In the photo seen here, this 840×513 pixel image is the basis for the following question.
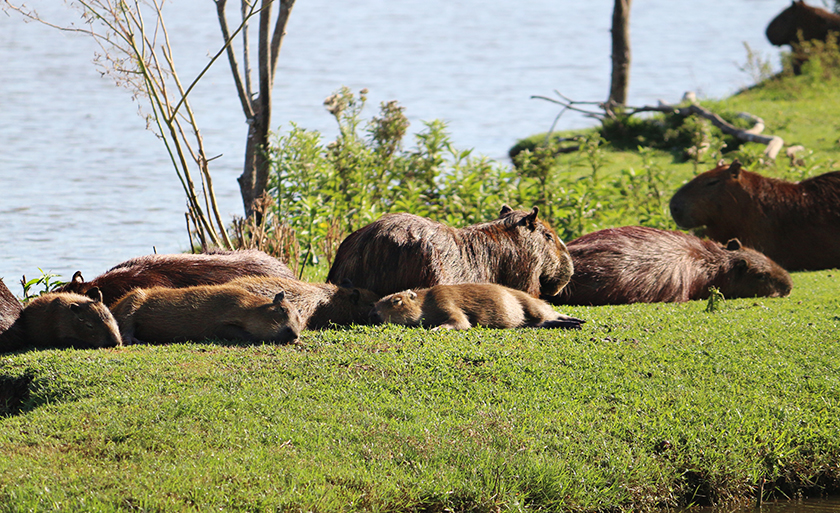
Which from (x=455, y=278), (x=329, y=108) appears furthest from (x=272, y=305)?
(x=329, y=108)

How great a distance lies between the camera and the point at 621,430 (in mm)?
4137

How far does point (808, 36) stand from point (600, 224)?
16.4 metres

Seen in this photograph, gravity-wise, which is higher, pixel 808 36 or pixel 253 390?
pixel 808 36

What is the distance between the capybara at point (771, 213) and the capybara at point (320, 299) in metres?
4.71

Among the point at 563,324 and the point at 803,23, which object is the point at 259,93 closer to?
the point at 563,324

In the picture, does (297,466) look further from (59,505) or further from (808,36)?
(808,36)

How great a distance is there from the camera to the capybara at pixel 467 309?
18.9 ft

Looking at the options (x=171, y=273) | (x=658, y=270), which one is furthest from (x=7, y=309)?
(x=658, y=270)

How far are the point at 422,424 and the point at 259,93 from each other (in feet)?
17.4

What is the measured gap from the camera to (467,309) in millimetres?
5914

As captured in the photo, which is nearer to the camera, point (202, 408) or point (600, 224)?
point (202, 408)

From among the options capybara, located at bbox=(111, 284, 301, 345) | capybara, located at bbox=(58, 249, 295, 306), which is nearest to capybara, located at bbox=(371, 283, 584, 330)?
capybara, located at bbox=(111, 284, 301, 345)

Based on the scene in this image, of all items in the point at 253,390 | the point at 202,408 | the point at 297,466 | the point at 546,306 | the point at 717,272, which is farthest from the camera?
the point at 717,272

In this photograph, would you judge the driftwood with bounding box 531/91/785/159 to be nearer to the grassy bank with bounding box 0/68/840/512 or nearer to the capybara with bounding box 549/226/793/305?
the capybara with bounding box 549/226/793/305
